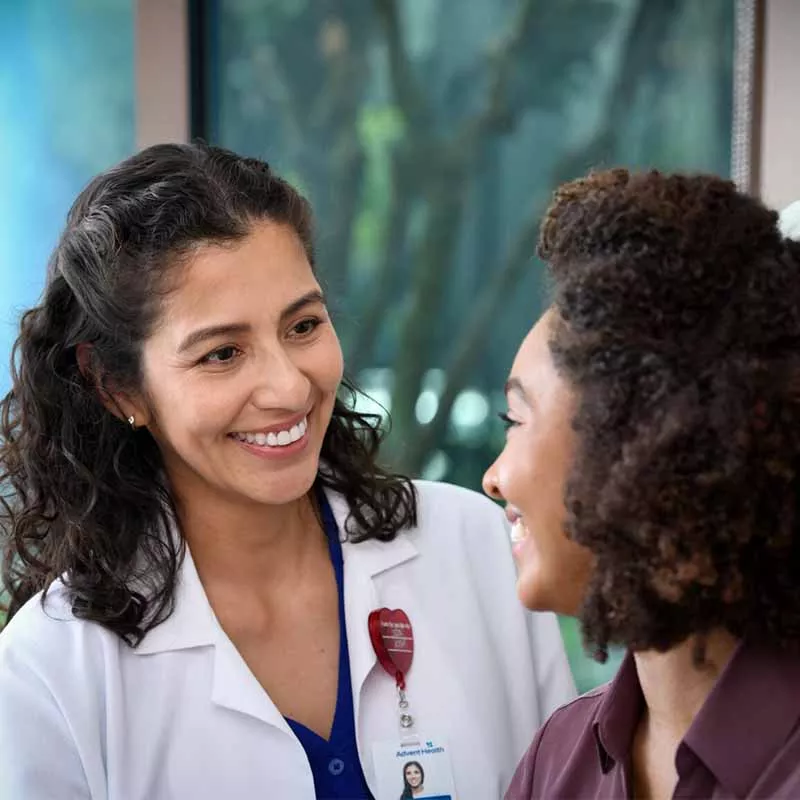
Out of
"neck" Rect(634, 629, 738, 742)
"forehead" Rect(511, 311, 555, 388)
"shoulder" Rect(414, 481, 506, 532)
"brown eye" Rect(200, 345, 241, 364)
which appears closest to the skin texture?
"brown eye" Rect(200, 345, 241, 364)

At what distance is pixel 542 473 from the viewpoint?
4.26 feet

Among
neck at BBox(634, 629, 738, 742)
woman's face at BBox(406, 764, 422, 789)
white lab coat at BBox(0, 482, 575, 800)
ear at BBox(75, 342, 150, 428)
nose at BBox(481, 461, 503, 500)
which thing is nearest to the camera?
neck at BBox(634, 629, 738, 742)

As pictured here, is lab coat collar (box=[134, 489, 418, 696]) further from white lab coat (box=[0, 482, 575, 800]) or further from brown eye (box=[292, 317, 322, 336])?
brown eye (box=[292, 317, 322, 336])

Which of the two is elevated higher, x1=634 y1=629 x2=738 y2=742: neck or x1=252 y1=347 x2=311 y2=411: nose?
x1=252 y1=347 x2=311 y2=411: nose

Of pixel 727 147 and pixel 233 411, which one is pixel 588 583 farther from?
pixel 727 147

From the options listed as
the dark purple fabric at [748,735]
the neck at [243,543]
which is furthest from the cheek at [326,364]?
the dark purple fabric at [748,735]

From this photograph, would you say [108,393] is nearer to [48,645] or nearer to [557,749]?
[48,645]

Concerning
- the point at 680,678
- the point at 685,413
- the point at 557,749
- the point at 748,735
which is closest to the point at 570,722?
the point at 557,749

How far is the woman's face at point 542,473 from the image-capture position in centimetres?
128

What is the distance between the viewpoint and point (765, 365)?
A: 1.11 metres

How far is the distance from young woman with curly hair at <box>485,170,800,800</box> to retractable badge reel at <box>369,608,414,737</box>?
2.35 feet

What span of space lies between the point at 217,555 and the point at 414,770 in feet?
1.67

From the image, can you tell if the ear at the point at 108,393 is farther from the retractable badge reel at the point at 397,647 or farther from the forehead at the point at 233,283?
the retractable badge reel at the point at 397,647

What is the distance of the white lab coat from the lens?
70.1 inches
